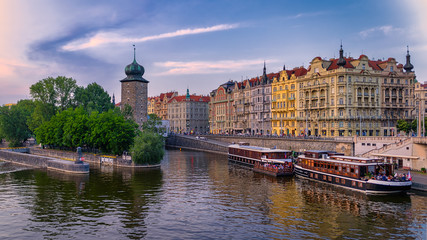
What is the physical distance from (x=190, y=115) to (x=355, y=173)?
14686 cm

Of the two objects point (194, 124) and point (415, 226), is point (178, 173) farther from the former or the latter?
point (194, 124)

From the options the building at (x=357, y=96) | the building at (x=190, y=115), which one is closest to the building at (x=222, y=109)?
the building at (x=190, y=115)

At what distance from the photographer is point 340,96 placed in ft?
319

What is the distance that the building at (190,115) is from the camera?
19262 cm

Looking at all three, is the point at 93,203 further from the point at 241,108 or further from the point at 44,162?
the point at 241,108

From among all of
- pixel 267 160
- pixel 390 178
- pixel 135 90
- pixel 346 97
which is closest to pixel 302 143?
pixel 346 97

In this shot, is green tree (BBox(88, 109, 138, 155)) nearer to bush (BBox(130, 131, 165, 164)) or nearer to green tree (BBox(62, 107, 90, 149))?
green tree (BBox(62, 107, 90, 149))

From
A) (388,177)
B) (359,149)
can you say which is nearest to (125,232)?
(388,177)

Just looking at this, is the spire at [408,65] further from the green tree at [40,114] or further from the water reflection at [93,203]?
the green tree at [40,114]

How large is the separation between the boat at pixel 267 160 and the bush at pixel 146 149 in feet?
63.4

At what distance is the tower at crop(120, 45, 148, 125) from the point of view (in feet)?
438

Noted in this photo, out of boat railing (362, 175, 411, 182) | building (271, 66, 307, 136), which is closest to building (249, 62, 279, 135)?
building (271, 66, 307, 136)

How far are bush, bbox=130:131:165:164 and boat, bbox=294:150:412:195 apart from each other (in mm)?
29587

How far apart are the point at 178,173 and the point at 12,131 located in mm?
70106
